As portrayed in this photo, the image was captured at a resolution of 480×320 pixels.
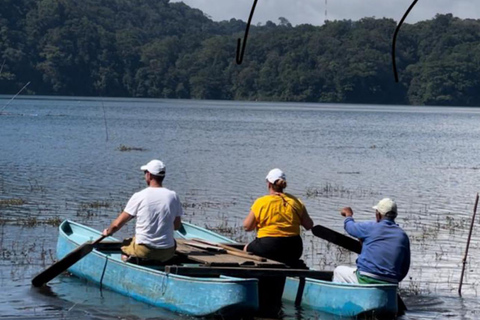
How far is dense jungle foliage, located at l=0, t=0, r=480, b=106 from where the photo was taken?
147m

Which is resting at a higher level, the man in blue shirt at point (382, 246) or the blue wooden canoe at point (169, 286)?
the man in blue shirt at point (382, 246)

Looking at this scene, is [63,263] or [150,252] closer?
[150,252]

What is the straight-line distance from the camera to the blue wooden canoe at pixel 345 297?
12.1 m

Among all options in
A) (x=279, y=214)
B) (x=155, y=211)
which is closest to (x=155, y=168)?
(x=155, y=211)

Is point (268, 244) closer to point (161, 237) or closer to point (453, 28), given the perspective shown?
point (161, 237)

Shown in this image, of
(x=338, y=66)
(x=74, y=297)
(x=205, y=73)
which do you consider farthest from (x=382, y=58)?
(x=74, y=297)

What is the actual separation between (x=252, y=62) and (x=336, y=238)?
510ft

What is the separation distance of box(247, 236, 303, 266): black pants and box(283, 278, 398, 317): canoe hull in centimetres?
38

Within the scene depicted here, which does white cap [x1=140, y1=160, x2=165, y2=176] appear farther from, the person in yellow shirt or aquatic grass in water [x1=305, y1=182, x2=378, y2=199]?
aquatic grass in water [x1=305, y1=182, x2=378, y2=199]

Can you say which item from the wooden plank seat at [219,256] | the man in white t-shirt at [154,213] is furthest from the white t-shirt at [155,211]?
the wooden plank seat at [219,256]

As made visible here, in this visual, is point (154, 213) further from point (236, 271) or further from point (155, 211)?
point (236, 271)

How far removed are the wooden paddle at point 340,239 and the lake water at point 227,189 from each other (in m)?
0.22

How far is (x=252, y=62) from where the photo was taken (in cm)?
16762

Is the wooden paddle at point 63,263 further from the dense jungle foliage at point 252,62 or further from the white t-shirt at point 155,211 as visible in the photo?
the dense jungle foliage at point 252,62
